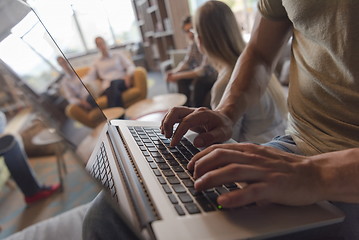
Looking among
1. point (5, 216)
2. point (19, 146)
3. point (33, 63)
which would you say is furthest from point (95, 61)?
point (33, 63)

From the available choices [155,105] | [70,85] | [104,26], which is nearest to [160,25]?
[104,26]

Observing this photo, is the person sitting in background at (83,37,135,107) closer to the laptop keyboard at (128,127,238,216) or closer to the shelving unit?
the shelving unit

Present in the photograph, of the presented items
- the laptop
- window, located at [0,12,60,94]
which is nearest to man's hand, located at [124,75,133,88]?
window, located at [0,12,60,94]

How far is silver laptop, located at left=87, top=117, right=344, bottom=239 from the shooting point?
0.96 feet

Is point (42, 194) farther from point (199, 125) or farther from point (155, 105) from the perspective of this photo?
point (199, 125)

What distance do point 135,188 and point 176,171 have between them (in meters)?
0.09

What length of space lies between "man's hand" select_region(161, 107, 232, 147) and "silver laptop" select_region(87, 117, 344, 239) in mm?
53

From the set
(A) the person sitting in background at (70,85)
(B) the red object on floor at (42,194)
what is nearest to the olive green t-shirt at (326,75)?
(A) the person sitting in background at (70,85)

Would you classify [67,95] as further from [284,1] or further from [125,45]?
[125,45]

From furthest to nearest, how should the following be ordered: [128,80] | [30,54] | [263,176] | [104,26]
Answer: [104,26]
[128,80]
[30,54]
[263,176]

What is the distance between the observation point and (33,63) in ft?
1.84

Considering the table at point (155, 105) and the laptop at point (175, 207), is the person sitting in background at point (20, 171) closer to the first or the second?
the table at point (155, 105)

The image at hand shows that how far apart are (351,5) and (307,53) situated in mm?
136

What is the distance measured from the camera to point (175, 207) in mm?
336
